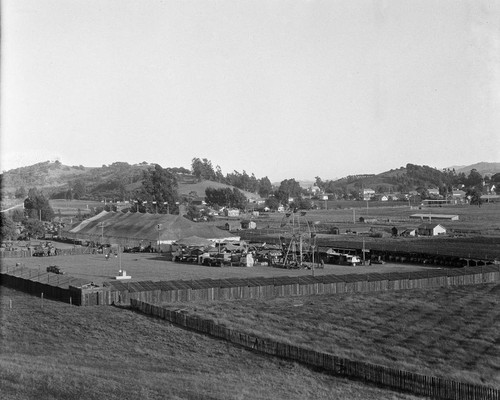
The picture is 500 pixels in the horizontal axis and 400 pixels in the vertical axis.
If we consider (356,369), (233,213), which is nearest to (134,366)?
(356,369)

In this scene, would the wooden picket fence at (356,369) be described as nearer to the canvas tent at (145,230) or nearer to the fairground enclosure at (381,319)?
the fairground enclosure at (381,319)

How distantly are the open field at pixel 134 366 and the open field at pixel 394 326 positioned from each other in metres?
3.72

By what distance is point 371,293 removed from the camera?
148ft

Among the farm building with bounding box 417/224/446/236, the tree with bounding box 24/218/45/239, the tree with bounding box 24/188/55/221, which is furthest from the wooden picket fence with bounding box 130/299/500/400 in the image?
the tree with bounding box 24/188/55/221

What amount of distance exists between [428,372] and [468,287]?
2165 cm

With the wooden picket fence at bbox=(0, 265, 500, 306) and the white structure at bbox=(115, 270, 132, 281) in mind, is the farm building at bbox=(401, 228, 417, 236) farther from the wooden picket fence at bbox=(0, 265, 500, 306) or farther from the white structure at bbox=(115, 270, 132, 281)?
the white structure at bbox=(115, 270, 132, 281)

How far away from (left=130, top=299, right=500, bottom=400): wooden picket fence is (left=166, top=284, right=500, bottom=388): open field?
1.79 m

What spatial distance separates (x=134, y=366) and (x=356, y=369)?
814 centimetres

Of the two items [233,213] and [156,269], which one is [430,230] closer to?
[156,269]

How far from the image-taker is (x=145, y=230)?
88.2 metres

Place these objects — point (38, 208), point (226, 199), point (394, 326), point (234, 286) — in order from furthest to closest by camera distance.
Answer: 1. point (226, 199)
2. point (38, 208)
3. point (234, 286)
4. point (394, 326)

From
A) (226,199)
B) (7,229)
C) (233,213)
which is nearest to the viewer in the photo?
(7,229)

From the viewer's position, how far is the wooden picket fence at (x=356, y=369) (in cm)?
2348

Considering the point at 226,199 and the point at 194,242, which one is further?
the point at 226,199
